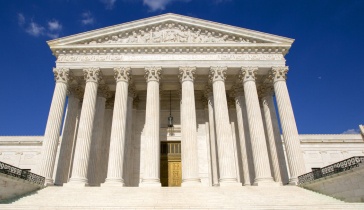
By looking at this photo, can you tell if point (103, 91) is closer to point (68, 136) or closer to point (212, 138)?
point (68, 136)

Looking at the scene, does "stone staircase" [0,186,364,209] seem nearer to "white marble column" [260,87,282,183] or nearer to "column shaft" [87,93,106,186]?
"column shaft" [87,93,106,186]

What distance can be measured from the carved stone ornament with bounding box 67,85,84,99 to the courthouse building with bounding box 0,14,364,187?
16 cm

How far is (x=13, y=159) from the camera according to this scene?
34906 millimetres

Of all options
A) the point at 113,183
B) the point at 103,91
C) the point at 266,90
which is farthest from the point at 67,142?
the point at 266,90

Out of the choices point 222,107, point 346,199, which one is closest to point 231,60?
point 222,107

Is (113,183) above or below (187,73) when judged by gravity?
below

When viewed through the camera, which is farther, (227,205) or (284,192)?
(284,192)

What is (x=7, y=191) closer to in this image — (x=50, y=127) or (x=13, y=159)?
(x=50, y=127)

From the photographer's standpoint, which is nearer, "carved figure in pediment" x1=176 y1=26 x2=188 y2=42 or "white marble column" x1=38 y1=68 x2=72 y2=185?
"white marble column" x1=38 y1=68 x2=72 y2=185

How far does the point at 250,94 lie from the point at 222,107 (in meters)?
2.98

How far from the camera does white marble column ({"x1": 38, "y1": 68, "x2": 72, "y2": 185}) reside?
2172 centimetres

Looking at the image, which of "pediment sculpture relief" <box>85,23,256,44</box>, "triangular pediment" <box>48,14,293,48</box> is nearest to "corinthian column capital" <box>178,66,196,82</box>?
"triangular pediment" <box>48,14,293,48</box>

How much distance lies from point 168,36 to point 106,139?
41.5 feet

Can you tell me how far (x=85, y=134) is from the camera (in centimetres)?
2295
